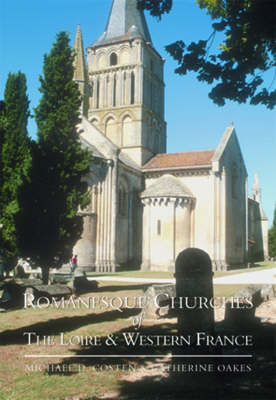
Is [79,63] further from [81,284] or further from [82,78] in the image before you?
[81,284]

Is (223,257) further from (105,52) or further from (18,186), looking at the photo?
(105,52)

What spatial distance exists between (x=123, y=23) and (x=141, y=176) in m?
17.1

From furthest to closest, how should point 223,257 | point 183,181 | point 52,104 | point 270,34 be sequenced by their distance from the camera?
point 183,181
point 223,257
point 52,104
point 270,34

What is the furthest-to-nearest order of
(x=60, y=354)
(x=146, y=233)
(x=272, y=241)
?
(x=272, y=241)
(x=146, y=233)
(x=60, y=354)

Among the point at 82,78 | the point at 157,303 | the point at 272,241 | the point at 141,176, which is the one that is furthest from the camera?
the point at 272,241

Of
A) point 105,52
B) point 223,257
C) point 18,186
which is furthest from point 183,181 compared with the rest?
point 18,186

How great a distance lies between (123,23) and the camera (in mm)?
38656

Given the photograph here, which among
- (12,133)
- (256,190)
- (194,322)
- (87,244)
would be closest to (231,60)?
(194,322)

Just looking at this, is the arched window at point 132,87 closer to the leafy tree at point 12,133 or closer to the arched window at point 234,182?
the arched window at point 234,182

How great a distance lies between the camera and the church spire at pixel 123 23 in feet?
125

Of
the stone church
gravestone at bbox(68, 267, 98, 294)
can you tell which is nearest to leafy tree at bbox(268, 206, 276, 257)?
the stone church

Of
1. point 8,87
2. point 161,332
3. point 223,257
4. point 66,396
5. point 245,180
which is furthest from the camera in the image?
point 245,180

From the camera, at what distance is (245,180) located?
124 ft

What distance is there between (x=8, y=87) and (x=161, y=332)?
14.5 meters
